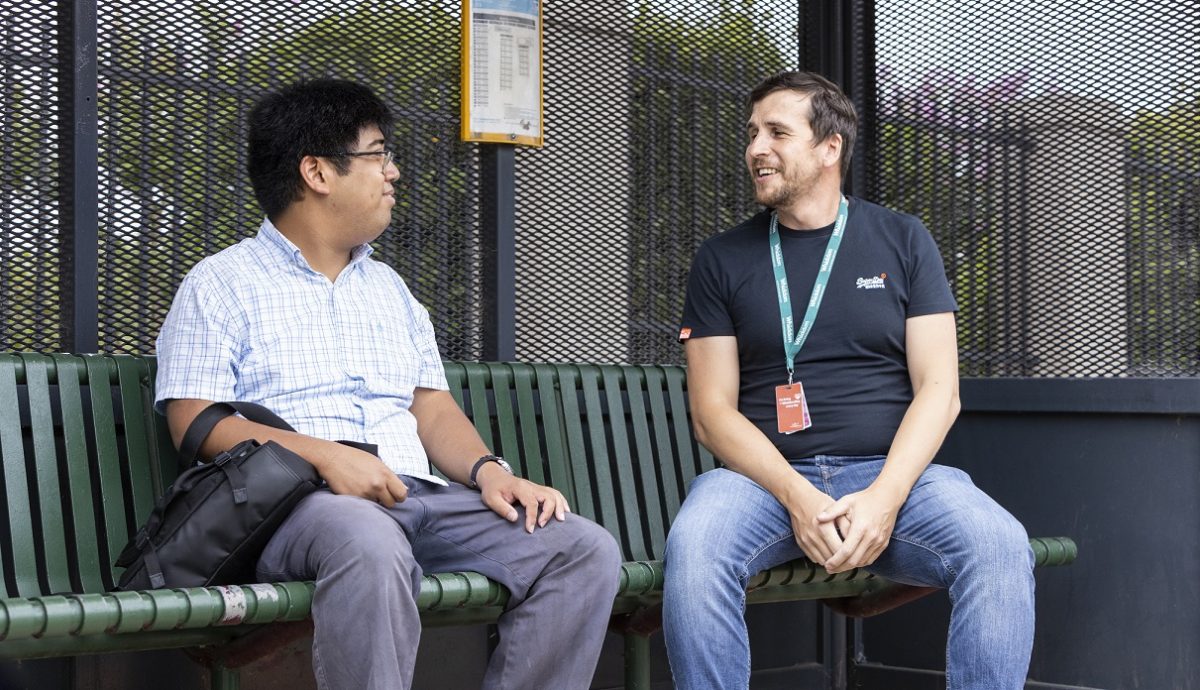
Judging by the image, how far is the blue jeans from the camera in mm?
3229

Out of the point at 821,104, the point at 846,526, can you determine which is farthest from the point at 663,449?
the point at 821,104

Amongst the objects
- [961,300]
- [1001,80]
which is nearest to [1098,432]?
[961,300]

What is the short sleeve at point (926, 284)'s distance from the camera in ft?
12.3

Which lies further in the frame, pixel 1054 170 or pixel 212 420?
pixel 1054 170

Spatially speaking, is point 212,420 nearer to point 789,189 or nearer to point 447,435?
point 447,435

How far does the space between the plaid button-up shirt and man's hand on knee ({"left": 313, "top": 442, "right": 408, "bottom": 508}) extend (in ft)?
0.70

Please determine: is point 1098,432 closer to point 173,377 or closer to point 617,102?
point 617,102

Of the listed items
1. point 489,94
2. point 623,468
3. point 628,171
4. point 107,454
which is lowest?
point 623,468

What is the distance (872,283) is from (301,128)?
4.68 ft

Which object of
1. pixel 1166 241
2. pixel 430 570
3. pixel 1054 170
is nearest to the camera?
pixel 430 570

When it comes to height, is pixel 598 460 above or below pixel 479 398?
below

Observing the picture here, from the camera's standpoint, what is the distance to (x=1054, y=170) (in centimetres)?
457

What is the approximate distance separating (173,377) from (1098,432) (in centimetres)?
265

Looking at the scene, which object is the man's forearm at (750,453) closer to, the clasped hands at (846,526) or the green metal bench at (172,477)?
the clasped hands at (846,526)
